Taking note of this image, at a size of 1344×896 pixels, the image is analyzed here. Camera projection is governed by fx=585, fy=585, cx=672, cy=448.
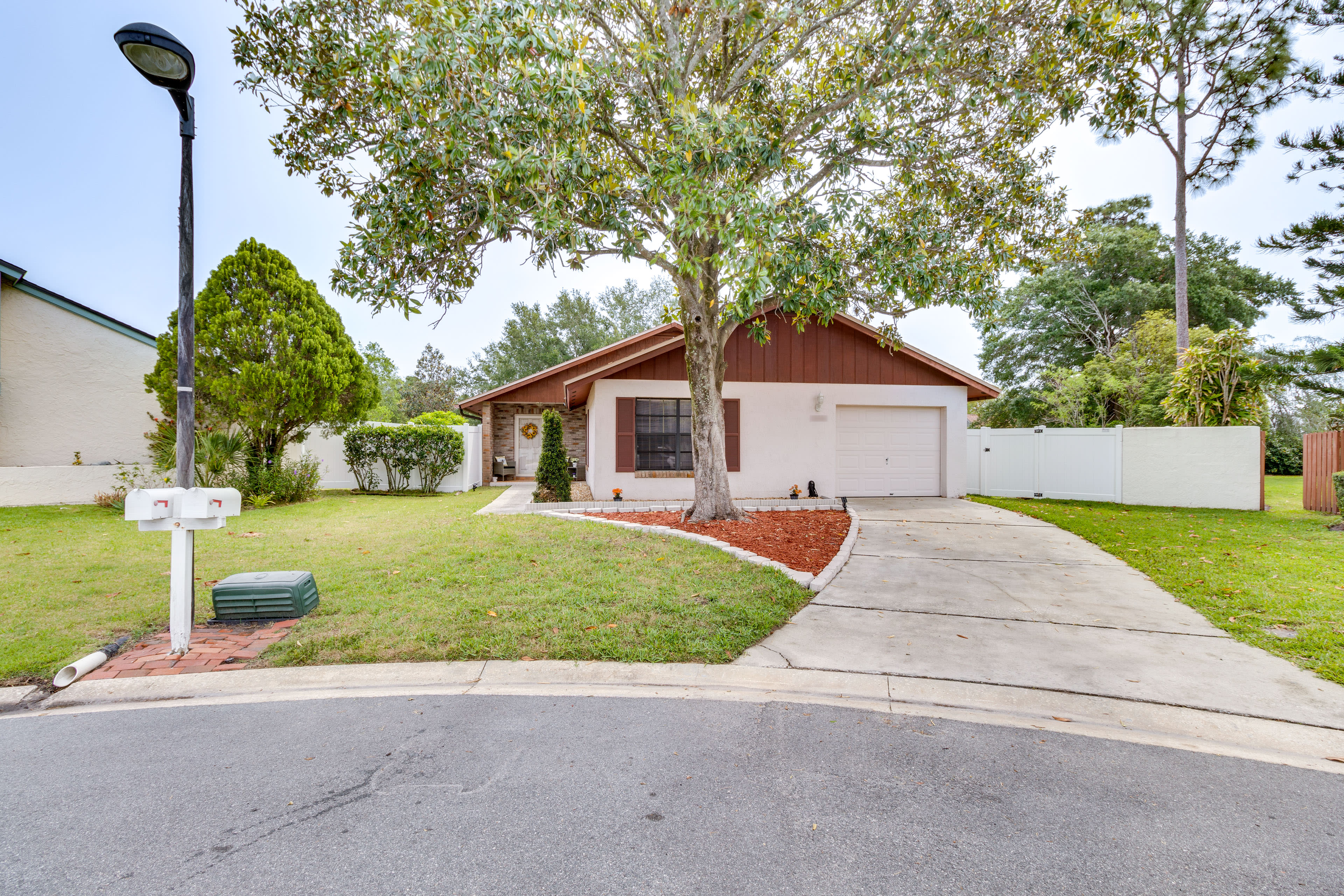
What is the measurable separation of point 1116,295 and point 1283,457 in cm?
808

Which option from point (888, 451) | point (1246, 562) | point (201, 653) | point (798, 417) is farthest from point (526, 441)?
point (1246, 562)

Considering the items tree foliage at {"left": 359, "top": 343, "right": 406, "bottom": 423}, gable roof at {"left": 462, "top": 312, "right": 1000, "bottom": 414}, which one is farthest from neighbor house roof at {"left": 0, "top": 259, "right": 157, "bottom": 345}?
tree foliage at {"left": 359, "top": 343, "right": 406, "bottom": 423}

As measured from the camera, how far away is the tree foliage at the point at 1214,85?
12.7m

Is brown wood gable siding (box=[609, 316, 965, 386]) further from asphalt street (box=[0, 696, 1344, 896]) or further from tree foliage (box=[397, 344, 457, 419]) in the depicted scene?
tree foliage (box=[397, 344, 457, 419])

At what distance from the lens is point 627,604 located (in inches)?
176

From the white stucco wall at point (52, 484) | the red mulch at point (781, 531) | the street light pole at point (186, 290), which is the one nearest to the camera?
the street light pole at point (186, 290)

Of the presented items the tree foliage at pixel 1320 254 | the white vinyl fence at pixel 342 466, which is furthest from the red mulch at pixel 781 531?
the tree foliage at pixel 1320 254

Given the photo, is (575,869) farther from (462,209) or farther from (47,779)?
(462,209)

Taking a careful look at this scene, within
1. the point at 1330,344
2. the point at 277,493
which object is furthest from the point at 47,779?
the point at 1330,344

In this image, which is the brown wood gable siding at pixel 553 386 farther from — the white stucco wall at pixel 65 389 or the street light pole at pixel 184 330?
the street light pole at pixel 184 330

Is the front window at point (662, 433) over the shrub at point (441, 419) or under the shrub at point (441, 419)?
under

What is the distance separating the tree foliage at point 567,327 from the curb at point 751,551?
2549 centimetres

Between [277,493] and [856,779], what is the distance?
12.3 meters

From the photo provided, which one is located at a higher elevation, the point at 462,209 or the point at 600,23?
the point at 600,23
